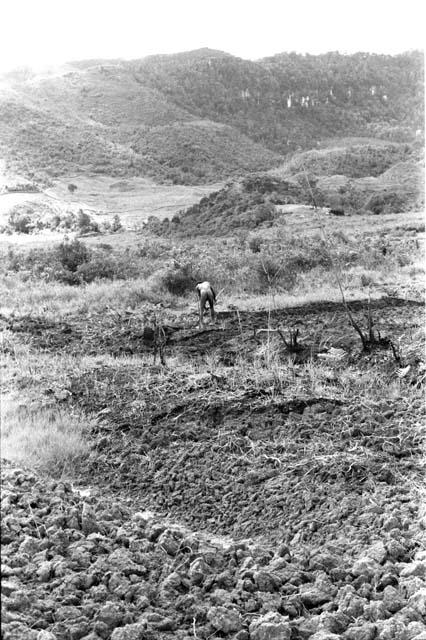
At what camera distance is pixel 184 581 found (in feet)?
8.61

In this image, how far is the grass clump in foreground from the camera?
4.01 meters

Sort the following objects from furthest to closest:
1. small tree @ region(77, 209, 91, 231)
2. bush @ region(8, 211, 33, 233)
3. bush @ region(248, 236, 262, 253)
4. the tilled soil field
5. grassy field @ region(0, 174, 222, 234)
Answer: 1. grassy field @ region(0, 174, 222, 234)
2. small tree @ region(77, 209, 91, 231)
3. bush @ region(8, 211, 33, 233)
4. bush @ region(248, 236, 262, 253)
5. the tilled soil field

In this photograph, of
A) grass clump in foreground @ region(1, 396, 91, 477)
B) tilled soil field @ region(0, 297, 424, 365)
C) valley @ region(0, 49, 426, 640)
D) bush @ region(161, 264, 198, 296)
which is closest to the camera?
valley @ region(0, 49, 426, 640)

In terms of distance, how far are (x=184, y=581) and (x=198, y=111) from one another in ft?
272

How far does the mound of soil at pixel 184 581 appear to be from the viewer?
2.31m

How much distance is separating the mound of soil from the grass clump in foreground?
A: 0.75 m

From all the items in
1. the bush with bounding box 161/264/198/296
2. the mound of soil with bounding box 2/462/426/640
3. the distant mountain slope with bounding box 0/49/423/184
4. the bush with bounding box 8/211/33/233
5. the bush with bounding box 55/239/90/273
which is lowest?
the mound of soil with bounding box 2/462/426/640

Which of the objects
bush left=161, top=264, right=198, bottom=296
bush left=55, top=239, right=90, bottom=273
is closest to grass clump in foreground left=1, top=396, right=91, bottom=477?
bush left=161, top=264, right=198, bottom=296

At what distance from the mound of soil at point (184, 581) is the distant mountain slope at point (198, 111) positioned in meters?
42.7

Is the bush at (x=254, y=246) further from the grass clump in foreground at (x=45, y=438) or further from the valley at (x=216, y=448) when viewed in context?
the grass clump in foreground at (x=45, y=438)

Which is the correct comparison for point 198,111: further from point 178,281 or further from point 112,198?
point 178,281

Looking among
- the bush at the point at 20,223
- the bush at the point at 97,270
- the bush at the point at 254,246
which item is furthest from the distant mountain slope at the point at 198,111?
the bush at the point at 97,270

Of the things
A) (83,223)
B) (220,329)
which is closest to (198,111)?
(83,223)

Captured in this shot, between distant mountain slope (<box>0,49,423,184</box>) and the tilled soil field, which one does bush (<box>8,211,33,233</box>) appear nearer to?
distant mountain slope (<box>0,49,423,184</box>)
